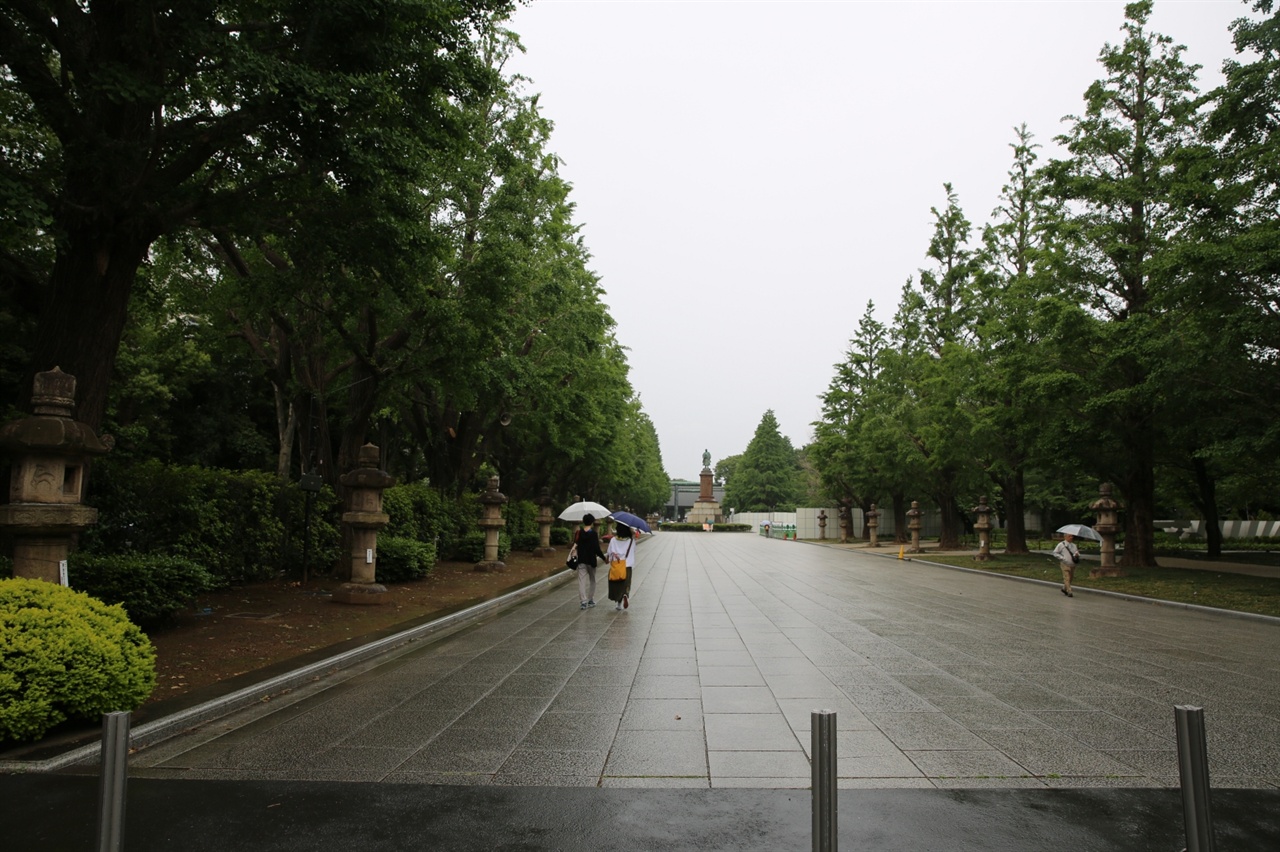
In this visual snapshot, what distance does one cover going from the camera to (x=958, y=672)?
29.7ft

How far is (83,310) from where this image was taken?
385 inches

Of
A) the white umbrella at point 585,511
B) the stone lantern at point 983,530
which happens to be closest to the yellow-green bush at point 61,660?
the white umbrella at point 585,511

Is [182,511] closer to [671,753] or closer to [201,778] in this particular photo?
[201,778]

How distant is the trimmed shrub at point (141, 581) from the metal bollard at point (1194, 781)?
→ 9822 millimetres

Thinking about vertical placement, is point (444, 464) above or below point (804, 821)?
above

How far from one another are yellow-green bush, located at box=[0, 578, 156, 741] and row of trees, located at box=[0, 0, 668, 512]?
3.78 m

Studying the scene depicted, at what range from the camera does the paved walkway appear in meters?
4.34

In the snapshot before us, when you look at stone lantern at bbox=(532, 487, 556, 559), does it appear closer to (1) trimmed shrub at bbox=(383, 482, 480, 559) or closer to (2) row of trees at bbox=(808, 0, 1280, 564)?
(1) trimmed shrub at bbox=(383, 482, 480, 559)

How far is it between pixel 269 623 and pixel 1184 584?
→ 20651 mm

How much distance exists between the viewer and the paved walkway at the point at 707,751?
4.34m

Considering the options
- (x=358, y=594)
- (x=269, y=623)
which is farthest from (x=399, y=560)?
(x=269, y=623)

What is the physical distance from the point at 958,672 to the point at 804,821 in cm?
538

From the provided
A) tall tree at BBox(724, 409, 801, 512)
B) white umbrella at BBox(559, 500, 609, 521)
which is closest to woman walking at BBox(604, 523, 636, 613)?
white umbrella at BBox(559, 500, 609, 521)

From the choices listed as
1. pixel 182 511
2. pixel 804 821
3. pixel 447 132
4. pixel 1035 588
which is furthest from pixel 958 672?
pixel 1035 588
